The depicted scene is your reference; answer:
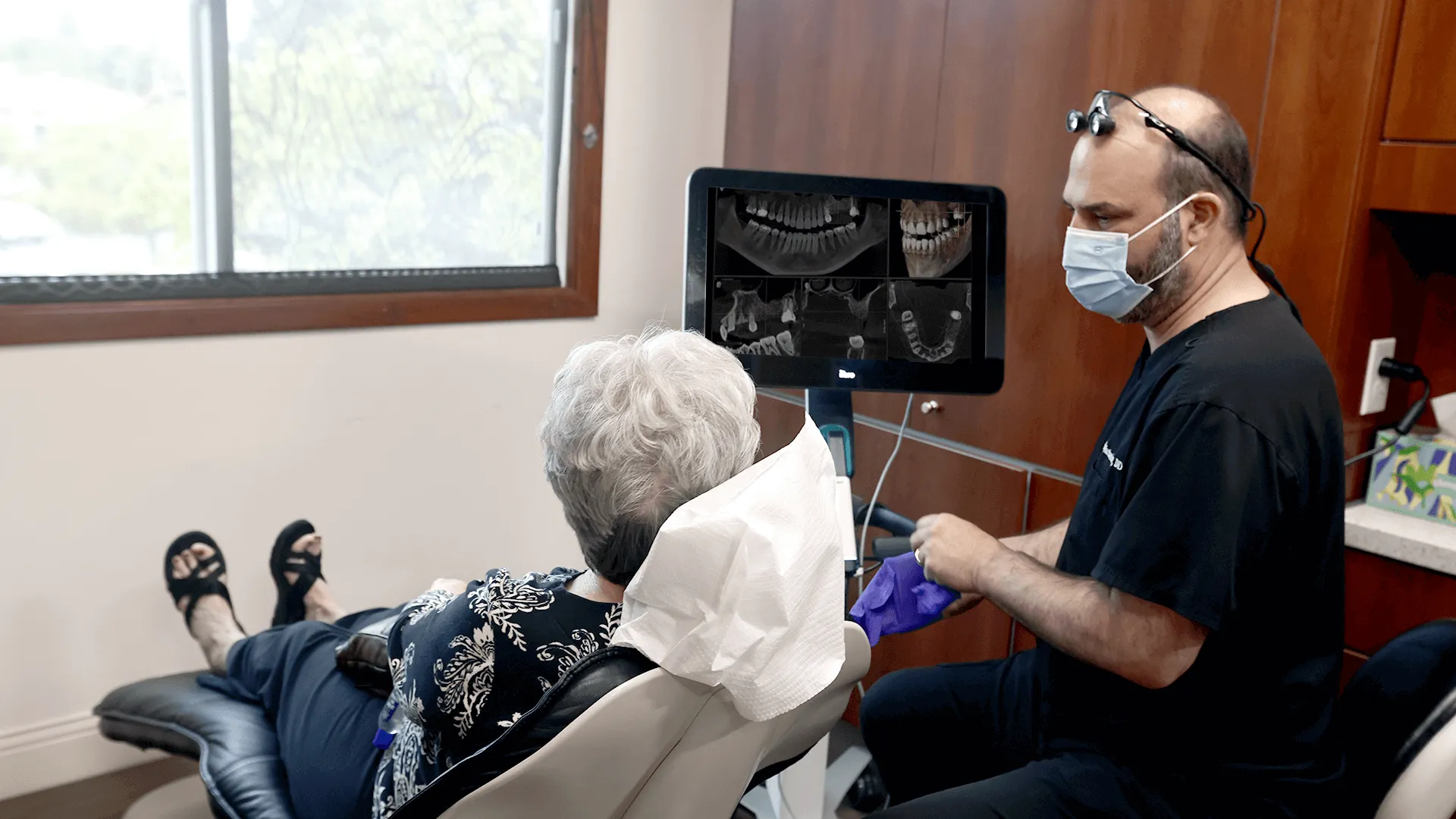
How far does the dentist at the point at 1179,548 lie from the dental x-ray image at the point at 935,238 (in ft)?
0.93

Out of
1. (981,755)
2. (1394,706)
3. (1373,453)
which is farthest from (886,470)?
(1394,706)

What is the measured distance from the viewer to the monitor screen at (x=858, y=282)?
1.84m

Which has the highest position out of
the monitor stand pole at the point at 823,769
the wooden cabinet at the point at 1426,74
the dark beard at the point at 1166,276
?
the wooden cabinet at the point at 1426,74

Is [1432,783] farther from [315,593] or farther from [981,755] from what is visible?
[315,593]

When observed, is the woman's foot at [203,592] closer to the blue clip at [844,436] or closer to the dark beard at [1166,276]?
the blue clip at [844,436]

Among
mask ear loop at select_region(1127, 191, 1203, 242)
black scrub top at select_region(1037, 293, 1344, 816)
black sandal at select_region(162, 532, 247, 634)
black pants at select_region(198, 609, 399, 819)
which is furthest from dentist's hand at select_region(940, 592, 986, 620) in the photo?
black sandal at select_region(162, 532, 247, 634)

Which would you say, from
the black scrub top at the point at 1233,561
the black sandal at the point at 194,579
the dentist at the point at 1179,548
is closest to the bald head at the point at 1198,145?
the dentist at the point at 1179,548

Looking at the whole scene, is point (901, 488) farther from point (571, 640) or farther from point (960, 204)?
point (571, 640)

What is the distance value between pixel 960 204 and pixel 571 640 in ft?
3.45

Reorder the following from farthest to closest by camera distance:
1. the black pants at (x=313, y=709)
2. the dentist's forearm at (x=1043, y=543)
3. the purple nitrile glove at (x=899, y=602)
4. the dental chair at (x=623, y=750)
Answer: the dentist's forearm at (x=1043, y=543) → the purple nitrile glove at (x=899, y=602) → the black pants at (x=313, y=709) → the dental chair at (x=623, y=750)

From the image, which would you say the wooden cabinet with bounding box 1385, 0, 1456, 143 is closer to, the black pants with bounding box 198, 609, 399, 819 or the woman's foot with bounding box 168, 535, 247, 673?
the black pants with bounding box 198, 609, 399, 819

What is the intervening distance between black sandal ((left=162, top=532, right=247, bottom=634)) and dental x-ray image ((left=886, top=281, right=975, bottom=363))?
134 centimetres

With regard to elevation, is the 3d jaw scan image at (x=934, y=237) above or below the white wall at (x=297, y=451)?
above

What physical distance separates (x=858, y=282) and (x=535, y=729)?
40.9 inches
